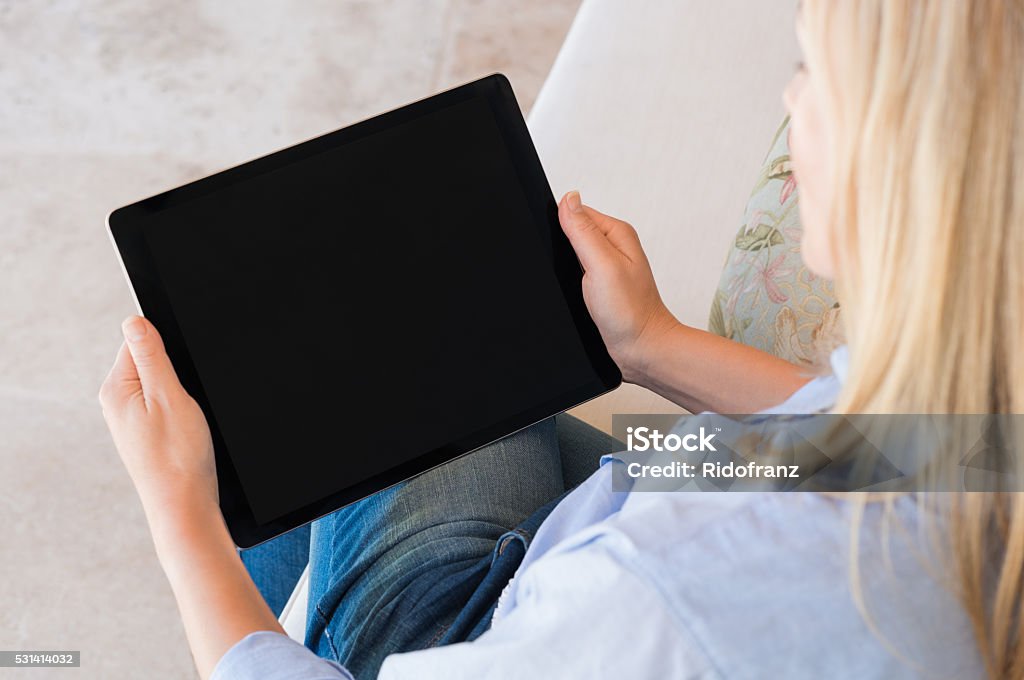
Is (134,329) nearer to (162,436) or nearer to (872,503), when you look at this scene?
(162,436)

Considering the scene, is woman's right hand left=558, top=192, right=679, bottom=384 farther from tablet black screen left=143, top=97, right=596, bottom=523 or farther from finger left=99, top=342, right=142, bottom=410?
finger left=99, top=342, right=142, bottom=410

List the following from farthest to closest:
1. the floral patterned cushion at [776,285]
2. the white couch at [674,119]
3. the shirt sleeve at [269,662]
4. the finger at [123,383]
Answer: the white couch at [674,119], the floral patterned cushion at [776,285], the finger at [123,383], the shirt sleeve at [269,662]

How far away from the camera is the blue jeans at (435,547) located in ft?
2.27

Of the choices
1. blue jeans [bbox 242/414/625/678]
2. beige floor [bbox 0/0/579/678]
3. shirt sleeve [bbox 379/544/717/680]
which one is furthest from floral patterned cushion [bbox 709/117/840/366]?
beige floor [bbox 0/0/579/678]

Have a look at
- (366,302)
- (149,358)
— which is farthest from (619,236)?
(149,358)

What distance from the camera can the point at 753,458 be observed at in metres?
0.56

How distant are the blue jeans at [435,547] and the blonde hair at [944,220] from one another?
1.10 ft

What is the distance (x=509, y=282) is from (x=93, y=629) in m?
0.82

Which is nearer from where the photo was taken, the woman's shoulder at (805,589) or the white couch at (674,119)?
the woman's shoulder at (805,589)

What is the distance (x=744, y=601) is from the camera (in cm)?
42

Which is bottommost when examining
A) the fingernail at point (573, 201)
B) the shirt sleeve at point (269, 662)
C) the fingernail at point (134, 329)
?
the shirt sleeve at point (269, 662)

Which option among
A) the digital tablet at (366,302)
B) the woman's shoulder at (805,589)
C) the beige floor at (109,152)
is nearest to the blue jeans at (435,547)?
the digital tablet at (366,302)

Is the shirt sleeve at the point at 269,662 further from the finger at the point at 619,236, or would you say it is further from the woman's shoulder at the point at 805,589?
the finger at the point at 619,236

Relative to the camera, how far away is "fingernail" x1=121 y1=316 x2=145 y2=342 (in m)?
0.65
